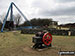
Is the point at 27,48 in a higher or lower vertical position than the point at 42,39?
lower

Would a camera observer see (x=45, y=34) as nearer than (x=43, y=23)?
Yes

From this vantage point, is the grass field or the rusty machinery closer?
the grass field

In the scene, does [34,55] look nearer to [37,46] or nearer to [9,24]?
[37,46]

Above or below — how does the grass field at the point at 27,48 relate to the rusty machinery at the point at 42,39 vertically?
below

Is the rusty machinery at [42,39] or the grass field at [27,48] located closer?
the grass field at [27,48]

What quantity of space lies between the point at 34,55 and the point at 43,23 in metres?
56.7

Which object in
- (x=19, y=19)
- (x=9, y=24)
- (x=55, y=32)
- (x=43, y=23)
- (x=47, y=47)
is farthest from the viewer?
(x=43, y=23)

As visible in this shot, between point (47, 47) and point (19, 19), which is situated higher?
point (19, 19)

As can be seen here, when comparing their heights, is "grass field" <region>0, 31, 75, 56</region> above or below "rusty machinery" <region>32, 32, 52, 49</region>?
below

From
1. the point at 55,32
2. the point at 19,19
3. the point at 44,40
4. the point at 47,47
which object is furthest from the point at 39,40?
the point at 19,19

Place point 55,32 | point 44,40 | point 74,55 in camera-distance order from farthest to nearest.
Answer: point 55,32 → point 44,40 → point 74,55

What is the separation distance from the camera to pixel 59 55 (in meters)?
5.25

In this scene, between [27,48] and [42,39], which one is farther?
[27,48]

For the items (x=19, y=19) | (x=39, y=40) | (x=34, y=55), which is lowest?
(x=34, y=55)
